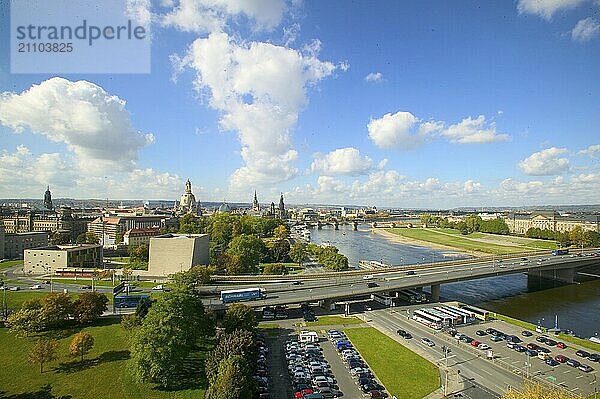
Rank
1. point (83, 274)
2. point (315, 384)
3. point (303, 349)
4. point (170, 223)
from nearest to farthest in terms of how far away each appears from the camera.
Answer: point (315, 384)
point (303, 349)
point (83, 274)
point (170, 223)

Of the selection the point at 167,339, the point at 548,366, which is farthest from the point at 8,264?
the point at 548,366

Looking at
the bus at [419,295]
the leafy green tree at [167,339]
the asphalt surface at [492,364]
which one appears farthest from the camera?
the bus at [419,295]

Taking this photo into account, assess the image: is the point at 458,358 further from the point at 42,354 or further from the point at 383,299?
the point at 42,354

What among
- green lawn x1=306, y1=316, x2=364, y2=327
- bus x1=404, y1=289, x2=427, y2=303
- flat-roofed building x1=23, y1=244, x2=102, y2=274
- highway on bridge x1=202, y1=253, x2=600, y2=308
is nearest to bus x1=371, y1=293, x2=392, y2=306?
highway on bridge x1=202, y1=253, x2=600, y2=308

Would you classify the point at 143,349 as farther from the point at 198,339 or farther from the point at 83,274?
the point at 83,274

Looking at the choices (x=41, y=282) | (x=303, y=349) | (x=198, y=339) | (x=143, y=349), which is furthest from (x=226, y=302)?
(x=41, y=282)

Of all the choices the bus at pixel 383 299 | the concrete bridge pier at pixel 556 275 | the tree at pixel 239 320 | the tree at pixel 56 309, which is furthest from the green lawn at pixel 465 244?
the tree at pixel 56 309

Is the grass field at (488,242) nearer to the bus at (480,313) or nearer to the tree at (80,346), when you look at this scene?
the bus at (480,313)
